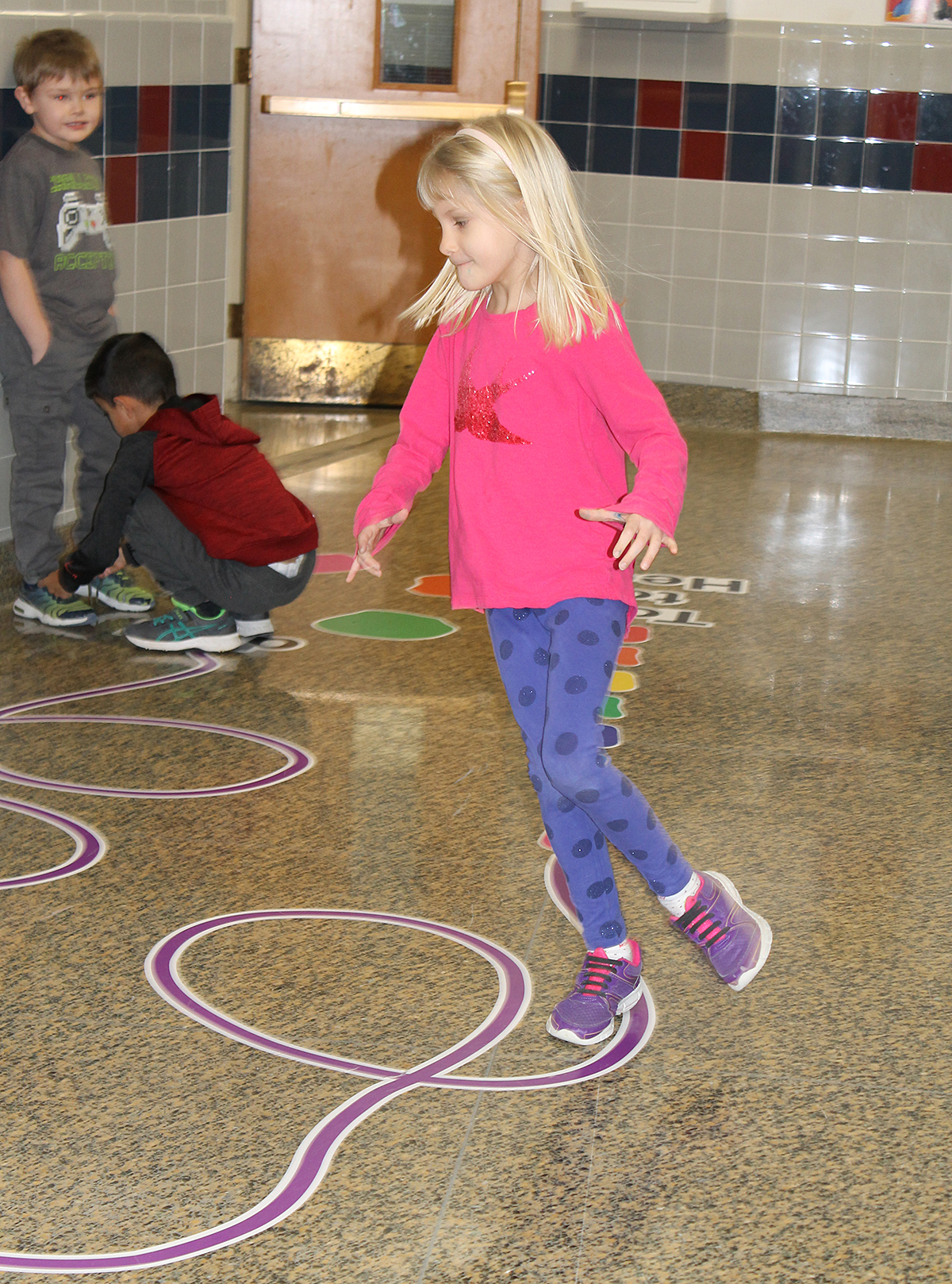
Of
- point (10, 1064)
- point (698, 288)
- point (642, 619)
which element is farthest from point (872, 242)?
point (10, 1064)

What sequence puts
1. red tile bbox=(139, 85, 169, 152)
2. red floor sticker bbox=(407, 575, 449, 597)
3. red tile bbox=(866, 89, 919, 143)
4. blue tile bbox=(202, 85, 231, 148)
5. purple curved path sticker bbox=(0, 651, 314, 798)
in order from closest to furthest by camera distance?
1. purple curved path sticker bbox=(0, 651, 314, 798)
2. red floor sticker bbox=(407, 575, 449, 597)
3. red tile bbox=(139, 85, 169, 152)
4. blue tile bbox=(202, 85, 231, 148)
5. red tile bbox=(866, 89, 919, 143)

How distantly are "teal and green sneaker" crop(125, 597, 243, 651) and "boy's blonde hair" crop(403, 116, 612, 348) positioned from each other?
5.68ft

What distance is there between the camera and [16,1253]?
4.88 feet

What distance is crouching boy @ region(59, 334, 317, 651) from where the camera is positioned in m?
3.38

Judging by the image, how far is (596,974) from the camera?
1967 mm

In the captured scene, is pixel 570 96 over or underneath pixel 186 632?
over

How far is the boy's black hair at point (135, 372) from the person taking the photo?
11.2 ft

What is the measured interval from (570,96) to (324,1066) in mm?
4985

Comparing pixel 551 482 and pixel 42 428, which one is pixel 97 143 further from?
pixel 551 482

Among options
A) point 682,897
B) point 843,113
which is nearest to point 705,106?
point 843,113

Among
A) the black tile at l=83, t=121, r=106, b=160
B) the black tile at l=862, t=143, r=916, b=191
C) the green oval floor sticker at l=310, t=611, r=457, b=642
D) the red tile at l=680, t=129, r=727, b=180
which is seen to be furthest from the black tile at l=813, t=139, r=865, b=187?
the green oval floor sticker at l=310, t=611, r=457, b=642

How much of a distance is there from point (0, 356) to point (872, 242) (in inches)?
144

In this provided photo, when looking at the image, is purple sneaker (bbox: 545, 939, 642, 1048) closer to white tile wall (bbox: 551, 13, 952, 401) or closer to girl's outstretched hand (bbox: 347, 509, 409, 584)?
girl's outstretched hand (bbox: 347, 509, 409, 584)

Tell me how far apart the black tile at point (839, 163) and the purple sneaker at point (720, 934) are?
14.6 ft
